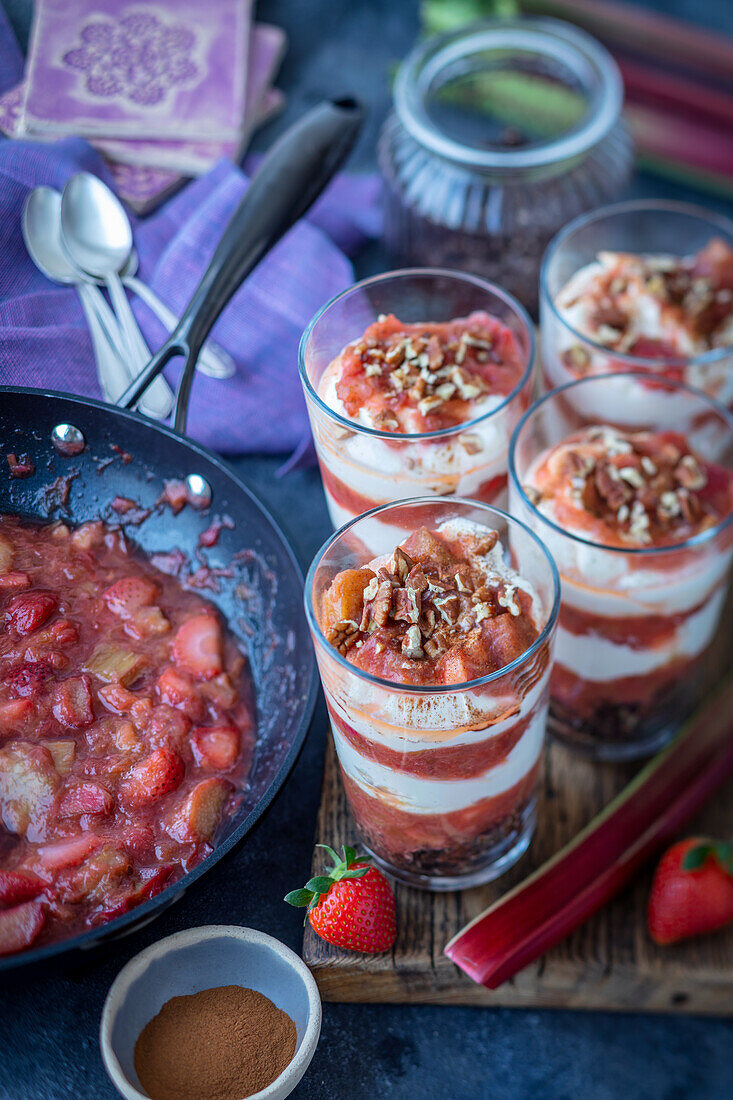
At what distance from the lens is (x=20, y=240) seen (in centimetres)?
154

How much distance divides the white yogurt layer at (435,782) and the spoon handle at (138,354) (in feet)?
2.13

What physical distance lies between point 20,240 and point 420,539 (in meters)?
0.86

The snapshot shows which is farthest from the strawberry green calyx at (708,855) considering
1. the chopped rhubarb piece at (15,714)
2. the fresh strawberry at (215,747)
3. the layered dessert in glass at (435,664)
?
the chopped rhubarb piece at (15,714)

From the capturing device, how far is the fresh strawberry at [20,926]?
989 mm

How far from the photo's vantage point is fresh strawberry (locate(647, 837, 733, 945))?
1355mm

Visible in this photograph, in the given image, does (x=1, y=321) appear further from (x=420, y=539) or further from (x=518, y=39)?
(x=518, y=39)

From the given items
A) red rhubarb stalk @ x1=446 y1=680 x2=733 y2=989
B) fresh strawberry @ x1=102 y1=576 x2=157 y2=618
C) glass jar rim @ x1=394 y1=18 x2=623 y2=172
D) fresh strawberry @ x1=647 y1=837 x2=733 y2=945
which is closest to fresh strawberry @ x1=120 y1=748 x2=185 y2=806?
fresh strawberry @ x1=102 y1=576 x2=157 y2=618

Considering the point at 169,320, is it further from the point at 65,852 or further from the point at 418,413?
the point at 65,852

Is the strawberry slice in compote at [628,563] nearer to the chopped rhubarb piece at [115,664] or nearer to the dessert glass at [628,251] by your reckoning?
the dessert glass at [628,251]

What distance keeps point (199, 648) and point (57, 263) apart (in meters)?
0.69

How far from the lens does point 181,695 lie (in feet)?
3.97

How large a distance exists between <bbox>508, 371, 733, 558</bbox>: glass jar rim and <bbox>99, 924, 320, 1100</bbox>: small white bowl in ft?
1.94

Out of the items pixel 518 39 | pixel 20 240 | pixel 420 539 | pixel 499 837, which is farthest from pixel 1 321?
pixel 518 39

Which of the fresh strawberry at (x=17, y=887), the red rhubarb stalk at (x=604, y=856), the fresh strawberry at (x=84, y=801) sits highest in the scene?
the fresh strawberry at (x=84, y=801)
